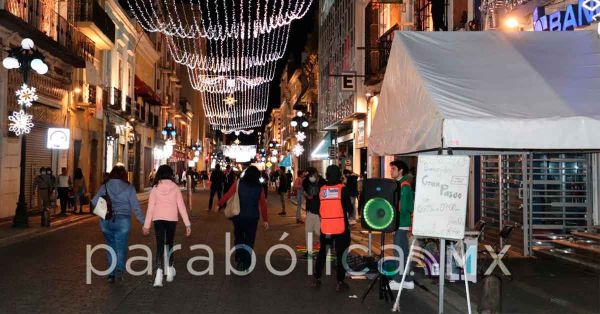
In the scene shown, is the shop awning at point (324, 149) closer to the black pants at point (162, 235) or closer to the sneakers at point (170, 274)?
the sneakers at point (170, 274)

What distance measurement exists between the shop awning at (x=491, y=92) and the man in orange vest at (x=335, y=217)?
0.98 meters

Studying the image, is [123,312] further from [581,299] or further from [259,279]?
[581,299]

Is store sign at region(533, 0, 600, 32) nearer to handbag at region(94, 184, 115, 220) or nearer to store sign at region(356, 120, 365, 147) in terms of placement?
handbag at region(94, 184, 115, 220)

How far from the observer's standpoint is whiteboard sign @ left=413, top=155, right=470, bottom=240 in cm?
723

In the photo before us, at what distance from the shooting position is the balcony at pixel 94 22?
27825mm

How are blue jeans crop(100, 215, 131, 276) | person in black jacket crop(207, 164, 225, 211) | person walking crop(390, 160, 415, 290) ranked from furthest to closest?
person in black jacket crop(207, 164, 225, 211) → blue jeans crop(100, 215, 131, 276) → person walking crop(390, 160, 415, 290)

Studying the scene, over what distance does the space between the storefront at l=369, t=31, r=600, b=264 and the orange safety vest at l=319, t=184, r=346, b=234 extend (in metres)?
1.07

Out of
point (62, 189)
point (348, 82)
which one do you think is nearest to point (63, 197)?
point (62, 189)

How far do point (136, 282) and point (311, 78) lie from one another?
149ft

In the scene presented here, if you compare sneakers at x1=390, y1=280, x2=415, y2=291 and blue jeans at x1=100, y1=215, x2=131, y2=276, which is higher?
blue jeans at x1=100, y1=215, x2=131, y2=276

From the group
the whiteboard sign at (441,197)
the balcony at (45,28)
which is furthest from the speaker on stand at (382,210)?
the balcony at (45,28)

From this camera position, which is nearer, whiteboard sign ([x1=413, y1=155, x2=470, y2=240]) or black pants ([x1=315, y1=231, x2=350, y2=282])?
whiteboard sign ([x1=413, y1=155, x2=470, y2=240])

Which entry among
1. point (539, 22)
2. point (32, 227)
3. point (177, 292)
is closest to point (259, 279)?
point (177, 292)

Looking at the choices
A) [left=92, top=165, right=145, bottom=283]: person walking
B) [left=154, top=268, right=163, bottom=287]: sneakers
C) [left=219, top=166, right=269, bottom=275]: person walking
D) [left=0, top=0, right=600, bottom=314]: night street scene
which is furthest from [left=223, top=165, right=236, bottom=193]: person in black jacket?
[left=154, top=268, right=163, bottom=287]: sneakers
